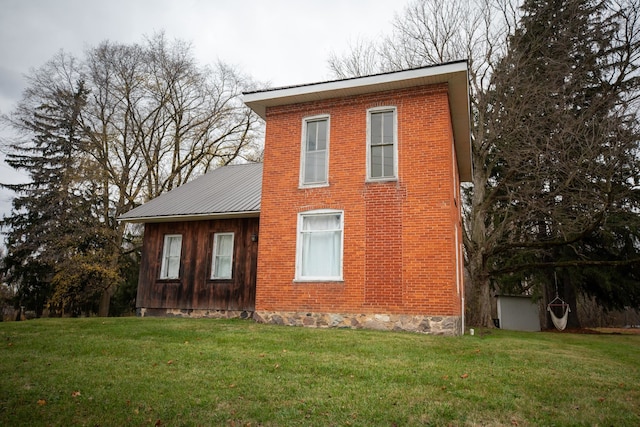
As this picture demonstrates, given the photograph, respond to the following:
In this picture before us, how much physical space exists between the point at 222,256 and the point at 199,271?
0.96 m

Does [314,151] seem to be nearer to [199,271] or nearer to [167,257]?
[199,271]

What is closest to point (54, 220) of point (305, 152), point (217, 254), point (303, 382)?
point (217, 254)

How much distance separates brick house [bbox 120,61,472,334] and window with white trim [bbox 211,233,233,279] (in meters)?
3.52

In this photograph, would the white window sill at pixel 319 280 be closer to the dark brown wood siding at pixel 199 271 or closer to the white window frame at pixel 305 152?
the white window frame at pixel 305 152

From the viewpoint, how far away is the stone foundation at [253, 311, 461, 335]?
1010 centimetres

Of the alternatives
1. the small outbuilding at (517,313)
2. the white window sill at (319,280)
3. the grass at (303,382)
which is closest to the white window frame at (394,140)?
the white window sill at (319,280)

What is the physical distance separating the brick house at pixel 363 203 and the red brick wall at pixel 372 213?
0.02 metres

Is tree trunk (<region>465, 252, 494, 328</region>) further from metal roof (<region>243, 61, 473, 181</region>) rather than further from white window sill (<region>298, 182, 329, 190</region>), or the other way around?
white window sill (<region>298, 182, 329, 190</region>)

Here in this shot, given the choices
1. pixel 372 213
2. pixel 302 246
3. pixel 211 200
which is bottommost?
pixel 302 246

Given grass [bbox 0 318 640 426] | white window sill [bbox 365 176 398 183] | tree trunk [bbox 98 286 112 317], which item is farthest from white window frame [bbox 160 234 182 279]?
tree trunk [bbox 98 286 112 317]

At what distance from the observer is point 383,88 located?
37.8ft

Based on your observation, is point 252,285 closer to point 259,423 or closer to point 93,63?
point 259,423

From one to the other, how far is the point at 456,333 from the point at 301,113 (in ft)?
22.5

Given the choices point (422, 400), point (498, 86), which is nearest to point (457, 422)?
point (422, 400)
